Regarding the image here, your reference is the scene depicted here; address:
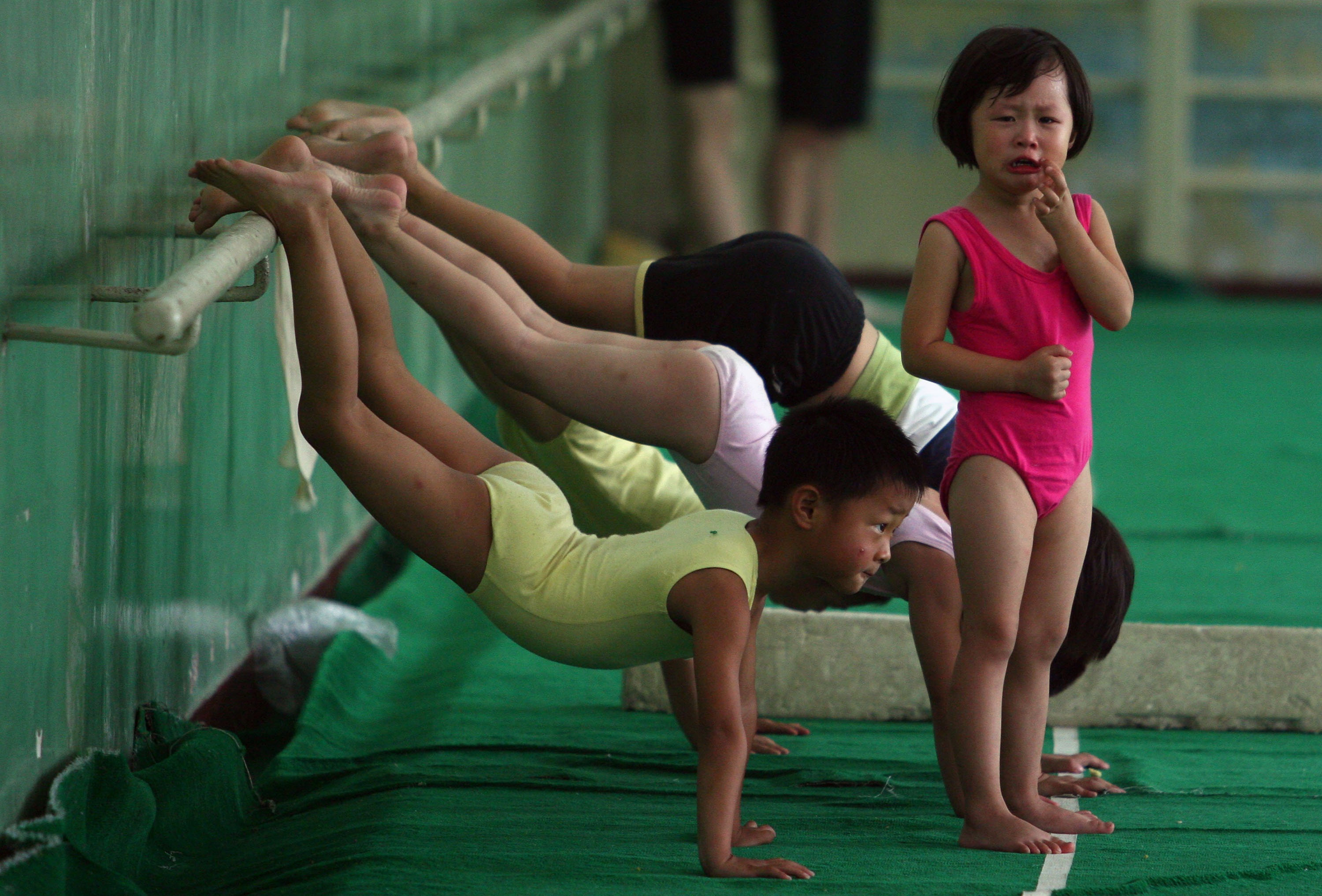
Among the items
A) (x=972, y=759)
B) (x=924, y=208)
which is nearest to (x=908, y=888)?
(x=972, y=759)

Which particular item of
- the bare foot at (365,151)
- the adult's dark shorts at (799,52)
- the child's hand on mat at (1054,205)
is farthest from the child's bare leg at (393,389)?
the adult's dark shorts at (799,52)

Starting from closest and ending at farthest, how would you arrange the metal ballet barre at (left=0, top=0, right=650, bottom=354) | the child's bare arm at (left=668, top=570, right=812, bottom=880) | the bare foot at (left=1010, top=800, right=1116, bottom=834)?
Result: the metal ballet barre at (left=0, top=0, right=650, bottom=354)
the child's bare arm at (left=668, top=570, right=812, bottom=880)
the bare foot at (left=1010, top=800, right=1116, bottom=834)

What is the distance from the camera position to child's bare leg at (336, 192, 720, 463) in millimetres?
1874

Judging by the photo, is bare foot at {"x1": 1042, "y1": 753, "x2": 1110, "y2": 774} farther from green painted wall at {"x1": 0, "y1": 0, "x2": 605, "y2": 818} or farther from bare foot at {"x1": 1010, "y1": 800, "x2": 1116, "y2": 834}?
green painted wall at {"x1": 0, "y1": 0, "x2": 605, "y2": 818}

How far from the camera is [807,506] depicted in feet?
5.48

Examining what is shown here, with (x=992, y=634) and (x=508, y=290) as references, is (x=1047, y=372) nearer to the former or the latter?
(x=992, y=634)

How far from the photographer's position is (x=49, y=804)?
149 cm

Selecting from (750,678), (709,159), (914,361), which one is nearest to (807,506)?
(914,361)

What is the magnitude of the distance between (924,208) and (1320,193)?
1840mm

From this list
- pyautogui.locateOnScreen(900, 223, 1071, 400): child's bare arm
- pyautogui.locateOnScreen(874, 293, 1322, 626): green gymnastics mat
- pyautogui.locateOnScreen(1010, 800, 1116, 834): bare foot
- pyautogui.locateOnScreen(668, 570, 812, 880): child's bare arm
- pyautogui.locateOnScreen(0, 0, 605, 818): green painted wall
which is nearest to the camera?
pyautogui.locateOnScreen(0, 0, 605, 818): green painted wall

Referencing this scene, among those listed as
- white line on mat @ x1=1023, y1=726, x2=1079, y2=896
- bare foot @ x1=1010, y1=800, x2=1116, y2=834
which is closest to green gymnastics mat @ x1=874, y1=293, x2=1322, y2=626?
white line on mat @ x1=1023, y1=726, x2=1079, y2=896

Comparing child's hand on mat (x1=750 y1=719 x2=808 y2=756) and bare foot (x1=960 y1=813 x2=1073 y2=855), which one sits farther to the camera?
child's hand on mat (x1=750 y1=719 x2=808 y2=756)

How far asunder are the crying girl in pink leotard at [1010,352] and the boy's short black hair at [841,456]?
74 mm

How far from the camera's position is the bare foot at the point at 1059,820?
1760 millimetres
